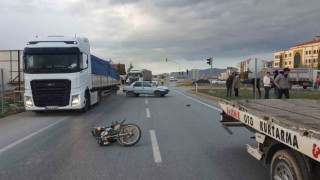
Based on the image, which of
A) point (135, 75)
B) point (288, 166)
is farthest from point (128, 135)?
point (135, 75)

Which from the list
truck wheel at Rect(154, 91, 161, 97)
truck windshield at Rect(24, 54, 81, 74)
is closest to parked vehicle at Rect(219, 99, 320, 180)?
truck windshield at Rect(24, 54, 81, 74)

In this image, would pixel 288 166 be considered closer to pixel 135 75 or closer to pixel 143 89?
pixel 143 89

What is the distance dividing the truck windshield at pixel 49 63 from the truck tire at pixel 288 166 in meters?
12.8

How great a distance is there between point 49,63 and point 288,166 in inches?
534

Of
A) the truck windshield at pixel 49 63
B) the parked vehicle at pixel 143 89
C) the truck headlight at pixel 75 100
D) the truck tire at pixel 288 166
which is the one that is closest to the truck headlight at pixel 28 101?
the truck windshield at pixel 49 63

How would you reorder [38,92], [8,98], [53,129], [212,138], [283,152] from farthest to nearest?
[8,98]
[38,92]
[53,129]
[212,138]
[283,152]

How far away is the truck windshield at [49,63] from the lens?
16344 mm

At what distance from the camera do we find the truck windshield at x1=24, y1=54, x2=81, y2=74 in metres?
16.3

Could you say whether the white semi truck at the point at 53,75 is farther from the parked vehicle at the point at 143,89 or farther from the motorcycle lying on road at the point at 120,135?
the parked vehicle at the point at 143,89

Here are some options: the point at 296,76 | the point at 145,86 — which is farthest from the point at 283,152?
the point at 296,76

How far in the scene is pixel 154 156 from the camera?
25.6 feet

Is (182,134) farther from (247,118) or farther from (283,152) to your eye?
(283,152)

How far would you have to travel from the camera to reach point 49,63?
1648cm

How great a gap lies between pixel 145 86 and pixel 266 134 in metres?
29.0
